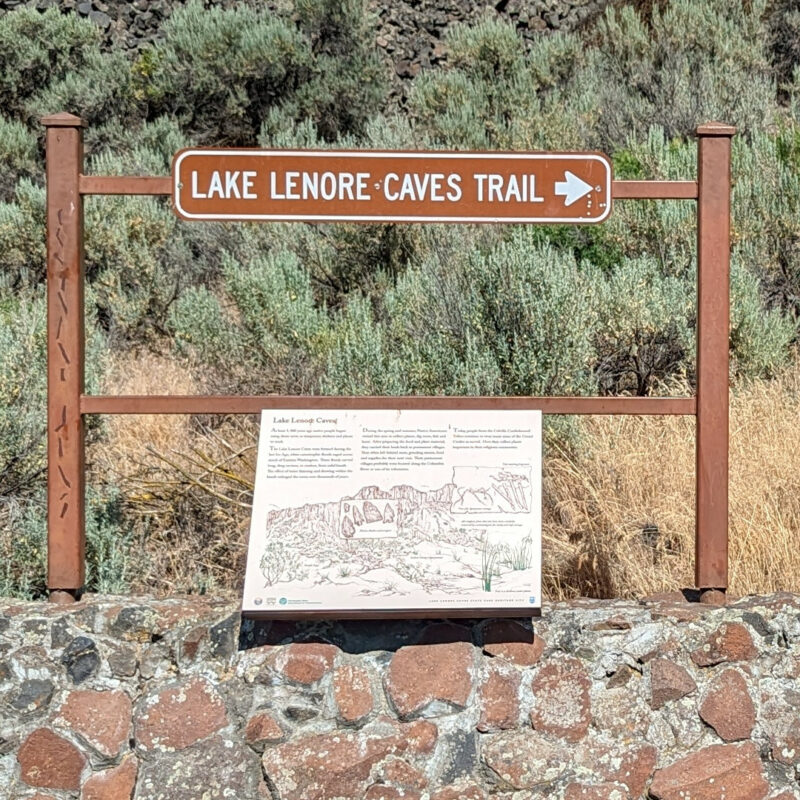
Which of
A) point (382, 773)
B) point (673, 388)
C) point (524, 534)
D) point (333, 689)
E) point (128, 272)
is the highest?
point (128, 272)

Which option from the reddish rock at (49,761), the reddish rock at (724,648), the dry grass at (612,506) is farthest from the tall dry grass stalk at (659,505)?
the reddish rock at (49,761)

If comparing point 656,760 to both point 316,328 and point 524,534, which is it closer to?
point 524,534

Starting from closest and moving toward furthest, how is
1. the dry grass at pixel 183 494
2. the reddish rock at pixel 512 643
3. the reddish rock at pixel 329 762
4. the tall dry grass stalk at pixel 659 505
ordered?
the reddish rock at pixel 329 762
the reddish rock at pixel 512 643
the tall dry grass stalk at pixel 659 505
the dry grass at pixel 183 494

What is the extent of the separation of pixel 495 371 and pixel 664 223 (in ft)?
8.27

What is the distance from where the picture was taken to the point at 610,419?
5773 millimetres

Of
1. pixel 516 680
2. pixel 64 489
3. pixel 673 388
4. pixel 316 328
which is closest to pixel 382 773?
pixel 516 680

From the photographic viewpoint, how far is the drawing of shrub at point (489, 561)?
10.7 feet

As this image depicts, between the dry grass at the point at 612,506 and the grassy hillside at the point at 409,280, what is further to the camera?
the grassy hillside at the point at 409,280

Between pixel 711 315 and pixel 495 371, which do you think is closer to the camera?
pixel 711 315

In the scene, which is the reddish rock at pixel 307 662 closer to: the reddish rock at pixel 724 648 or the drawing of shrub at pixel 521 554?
the drawing of shrub at pixel 521 554

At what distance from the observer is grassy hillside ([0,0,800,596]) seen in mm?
5129

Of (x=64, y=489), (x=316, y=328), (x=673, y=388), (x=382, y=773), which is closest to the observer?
(x=382, y=773)

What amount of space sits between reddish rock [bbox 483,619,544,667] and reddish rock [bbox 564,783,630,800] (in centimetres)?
37

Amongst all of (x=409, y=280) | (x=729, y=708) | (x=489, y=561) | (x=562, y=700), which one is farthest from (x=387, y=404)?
(x=409, y=280)
